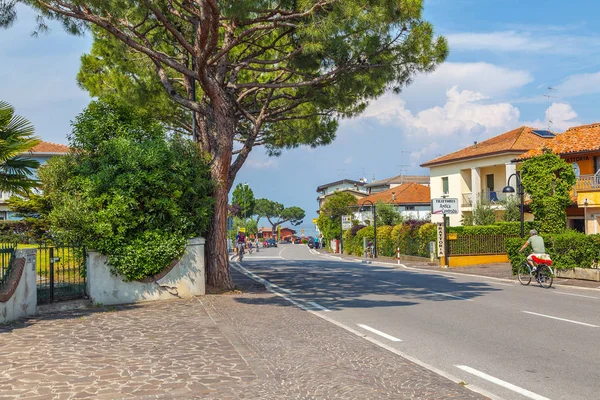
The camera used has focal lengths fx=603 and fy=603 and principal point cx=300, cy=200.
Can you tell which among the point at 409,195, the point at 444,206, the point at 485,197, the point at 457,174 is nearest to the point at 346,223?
the point at 457,174

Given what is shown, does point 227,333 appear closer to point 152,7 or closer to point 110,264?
point 110,264

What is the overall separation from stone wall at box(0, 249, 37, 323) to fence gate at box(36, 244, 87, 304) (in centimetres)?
89

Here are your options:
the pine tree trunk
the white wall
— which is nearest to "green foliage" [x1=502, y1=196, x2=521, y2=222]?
the white wall

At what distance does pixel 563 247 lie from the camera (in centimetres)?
2116

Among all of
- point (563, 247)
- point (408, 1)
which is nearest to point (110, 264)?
point (408, 1)

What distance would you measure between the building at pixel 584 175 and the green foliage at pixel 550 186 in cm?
875

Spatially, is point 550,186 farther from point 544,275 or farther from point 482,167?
point 482,167

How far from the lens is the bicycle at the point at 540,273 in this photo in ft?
61.0

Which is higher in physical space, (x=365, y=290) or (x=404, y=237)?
(x=404, y=237)

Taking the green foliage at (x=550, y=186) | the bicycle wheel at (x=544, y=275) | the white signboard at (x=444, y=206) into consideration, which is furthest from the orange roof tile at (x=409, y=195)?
the bicycle wheel at (x=544, y=275)

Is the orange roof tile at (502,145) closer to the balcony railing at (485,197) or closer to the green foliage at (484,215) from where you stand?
the balcony railing at (485,197)

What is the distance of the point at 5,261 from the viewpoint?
11.9 metres

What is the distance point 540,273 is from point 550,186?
624 centimetres

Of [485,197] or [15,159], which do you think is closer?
[15,159]
